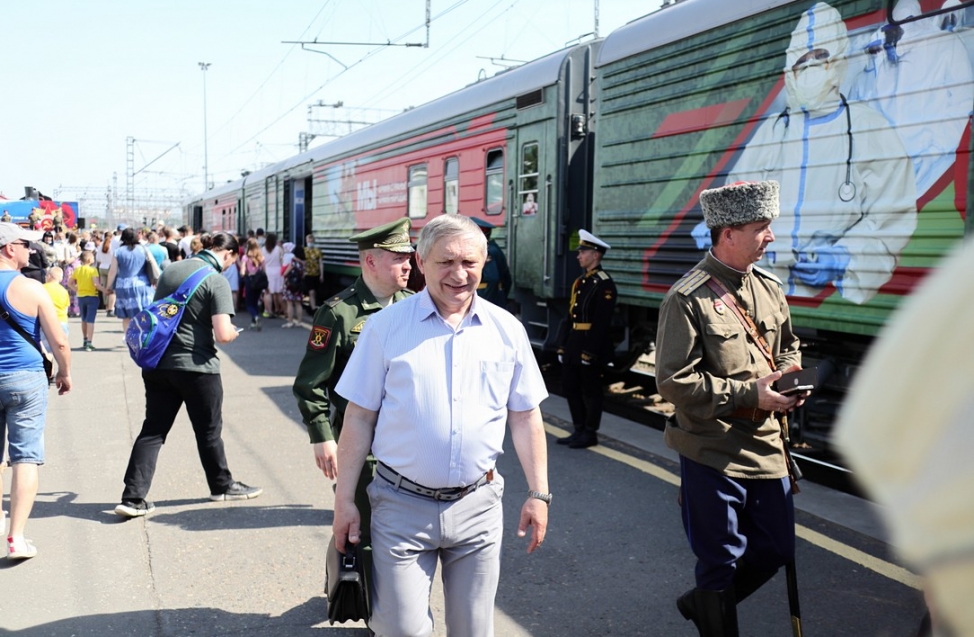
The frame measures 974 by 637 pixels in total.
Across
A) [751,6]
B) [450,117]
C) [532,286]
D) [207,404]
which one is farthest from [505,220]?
[207,404]

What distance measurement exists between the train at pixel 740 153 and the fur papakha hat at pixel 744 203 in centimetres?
214

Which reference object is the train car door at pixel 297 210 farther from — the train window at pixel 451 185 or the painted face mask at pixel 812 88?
the painted face mask at pixel 812 88

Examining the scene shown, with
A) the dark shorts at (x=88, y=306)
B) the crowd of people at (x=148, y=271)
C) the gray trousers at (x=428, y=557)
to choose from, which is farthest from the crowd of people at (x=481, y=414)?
the dark shorts at (x=88, y=306)

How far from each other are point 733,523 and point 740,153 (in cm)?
421

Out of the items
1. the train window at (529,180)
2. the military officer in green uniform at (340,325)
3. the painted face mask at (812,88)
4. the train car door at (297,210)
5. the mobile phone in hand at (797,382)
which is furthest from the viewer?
the train car door at (297,210)

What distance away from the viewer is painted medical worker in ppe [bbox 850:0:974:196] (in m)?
5.38

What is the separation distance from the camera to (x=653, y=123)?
330 inches

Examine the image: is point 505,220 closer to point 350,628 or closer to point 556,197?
point 556,197

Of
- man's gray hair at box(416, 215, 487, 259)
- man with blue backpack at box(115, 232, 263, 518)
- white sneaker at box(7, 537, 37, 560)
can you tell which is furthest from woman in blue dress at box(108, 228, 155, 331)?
man's gray hair at box(416, 215, 487, 259)

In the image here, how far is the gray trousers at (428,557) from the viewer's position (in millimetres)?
3020

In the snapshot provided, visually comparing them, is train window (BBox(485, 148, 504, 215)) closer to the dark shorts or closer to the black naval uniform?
the black naval uniform

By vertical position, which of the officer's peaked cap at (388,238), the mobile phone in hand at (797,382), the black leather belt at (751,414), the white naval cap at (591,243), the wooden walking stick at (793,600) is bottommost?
the wooden walking stick at (793,600)

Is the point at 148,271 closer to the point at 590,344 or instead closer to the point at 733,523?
the point at 590,344

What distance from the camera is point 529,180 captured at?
10.7 m
